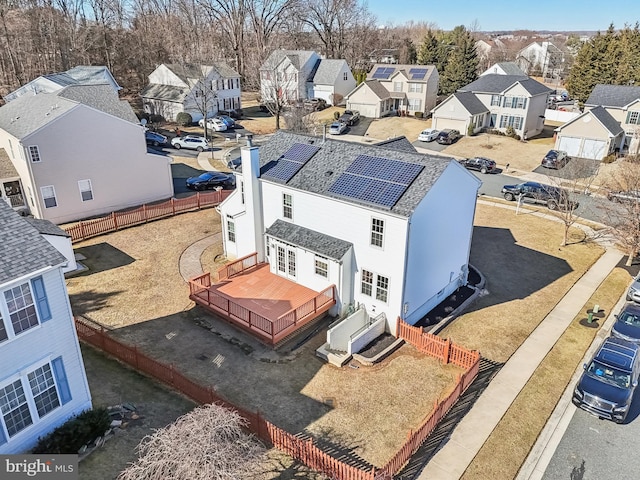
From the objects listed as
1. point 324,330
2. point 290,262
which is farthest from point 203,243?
point 324,330

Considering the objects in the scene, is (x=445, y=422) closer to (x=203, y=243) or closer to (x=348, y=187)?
(x=348, y=187)

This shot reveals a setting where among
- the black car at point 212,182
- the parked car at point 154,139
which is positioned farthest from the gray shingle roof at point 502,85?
the parked car at point 154,139

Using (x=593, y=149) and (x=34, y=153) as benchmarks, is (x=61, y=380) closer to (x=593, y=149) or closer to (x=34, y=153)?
(x=34, y=153)

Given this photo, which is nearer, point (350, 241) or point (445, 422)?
point (445, 422)

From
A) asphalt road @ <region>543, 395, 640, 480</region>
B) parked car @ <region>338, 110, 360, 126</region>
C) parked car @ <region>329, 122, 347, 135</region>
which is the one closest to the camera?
asphalt road @ <region>543, 395, 640, 480</region>

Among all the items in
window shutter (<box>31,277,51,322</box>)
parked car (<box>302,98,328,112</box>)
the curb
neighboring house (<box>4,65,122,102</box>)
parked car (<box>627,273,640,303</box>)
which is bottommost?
the curb

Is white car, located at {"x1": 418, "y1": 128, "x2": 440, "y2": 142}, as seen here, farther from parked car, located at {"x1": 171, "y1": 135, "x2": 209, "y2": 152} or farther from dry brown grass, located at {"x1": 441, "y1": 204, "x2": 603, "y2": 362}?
parked car, located at {"x1": 171, "y1": 135, "x2": 209, "y2": 152}

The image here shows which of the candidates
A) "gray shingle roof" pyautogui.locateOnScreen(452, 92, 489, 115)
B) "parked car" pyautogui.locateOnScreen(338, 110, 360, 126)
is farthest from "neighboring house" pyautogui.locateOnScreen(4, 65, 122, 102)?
"gray shingle roof" pyautogui.locateOnScreen(452, 92, 489, 115)
